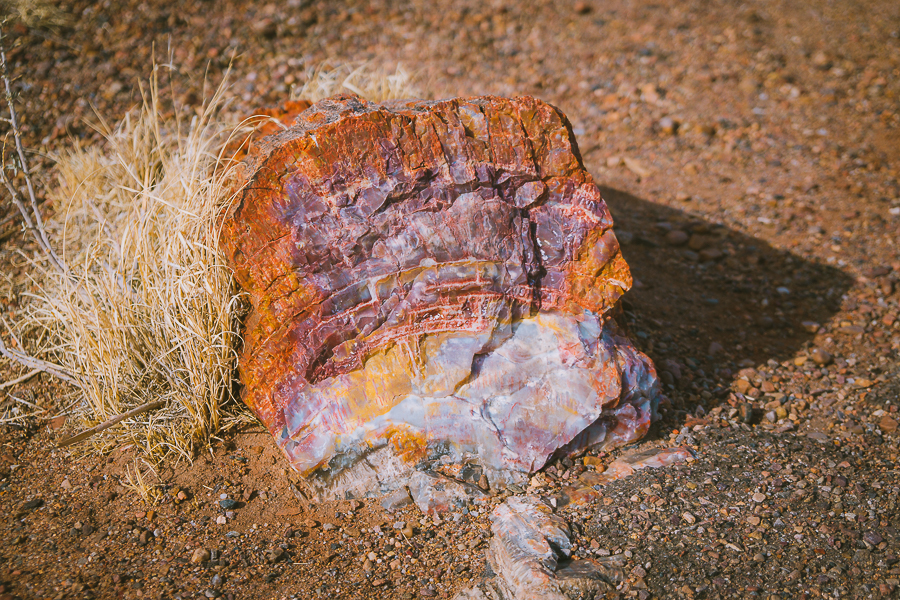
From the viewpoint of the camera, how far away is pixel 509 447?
8.63ft

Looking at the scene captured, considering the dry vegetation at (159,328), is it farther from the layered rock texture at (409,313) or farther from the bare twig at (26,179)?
the layered rock texture at (409,313)

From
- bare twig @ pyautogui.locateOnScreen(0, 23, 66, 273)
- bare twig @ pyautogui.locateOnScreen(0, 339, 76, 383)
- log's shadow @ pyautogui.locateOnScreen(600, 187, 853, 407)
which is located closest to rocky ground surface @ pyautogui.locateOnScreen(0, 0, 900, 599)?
log's shadow @ pyautogui.locateOnScreen(600, 187, 853, 407)

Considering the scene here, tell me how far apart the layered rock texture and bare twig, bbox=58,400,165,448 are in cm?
49

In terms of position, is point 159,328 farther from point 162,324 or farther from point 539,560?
point 539,560

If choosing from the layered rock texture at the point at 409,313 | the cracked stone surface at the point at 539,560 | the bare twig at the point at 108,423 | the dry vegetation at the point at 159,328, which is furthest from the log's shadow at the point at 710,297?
the bare twig at the point at 108,423

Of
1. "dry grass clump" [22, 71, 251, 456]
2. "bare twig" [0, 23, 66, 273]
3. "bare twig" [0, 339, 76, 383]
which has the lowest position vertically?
"bare twig" [0, 339, 76, 383]

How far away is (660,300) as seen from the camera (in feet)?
12.4

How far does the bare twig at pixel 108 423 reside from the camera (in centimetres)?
278

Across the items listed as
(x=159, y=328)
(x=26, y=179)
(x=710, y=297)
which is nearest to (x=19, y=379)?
(x=159, y=328)

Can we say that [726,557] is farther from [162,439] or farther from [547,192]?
[162,439]

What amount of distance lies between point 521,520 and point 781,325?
2.13 meters

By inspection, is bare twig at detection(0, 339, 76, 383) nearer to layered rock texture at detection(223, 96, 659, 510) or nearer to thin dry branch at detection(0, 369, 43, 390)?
thin dry branch at detection(0, 369, 43, 390)

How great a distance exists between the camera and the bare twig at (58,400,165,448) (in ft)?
9.13

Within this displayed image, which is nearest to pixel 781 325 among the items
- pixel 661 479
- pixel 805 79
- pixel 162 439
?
pixel 661 479
